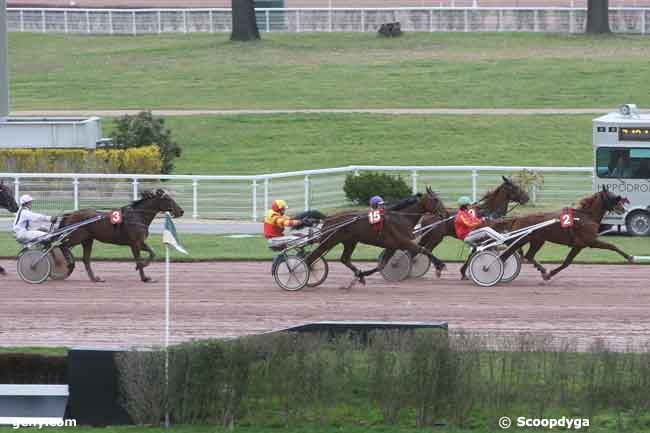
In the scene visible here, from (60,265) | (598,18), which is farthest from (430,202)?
(598,18)

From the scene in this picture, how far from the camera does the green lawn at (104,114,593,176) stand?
32.8m

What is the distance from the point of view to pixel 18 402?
39.6 ft

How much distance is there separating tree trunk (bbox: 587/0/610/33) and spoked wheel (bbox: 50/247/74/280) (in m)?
28.9

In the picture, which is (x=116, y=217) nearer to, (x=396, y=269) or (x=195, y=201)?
(x=396, y=269)

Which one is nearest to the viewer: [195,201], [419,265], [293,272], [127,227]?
[293,272]

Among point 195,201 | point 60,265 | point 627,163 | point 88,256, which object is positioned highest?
point 627,163

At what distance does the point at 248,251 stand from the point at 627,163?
753cm

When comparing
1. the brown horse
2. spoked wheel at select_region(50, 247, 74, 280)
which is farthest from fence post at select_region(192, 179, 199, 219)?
the brown horse

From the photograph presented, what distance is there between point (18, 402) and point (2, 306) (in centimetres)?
541

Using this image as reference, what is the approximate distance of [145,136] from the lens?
103ft

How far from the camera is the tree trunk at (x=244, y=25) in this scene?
45.1 metres

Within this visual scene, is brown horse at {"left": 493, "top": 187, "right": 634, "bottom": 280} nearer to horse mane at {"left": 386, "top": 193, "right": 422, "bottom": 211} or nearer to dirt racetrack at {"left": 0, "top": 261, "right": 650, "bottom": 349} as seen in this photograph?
dirt racetrack at {"left": 0, "top": 261, "right": 650, "bottom": 349}

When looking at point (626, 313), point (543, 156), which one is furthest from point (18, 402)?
point (543, 156)

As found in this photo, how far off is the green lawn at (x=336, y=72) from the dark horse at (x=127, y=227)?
19.6 metres
